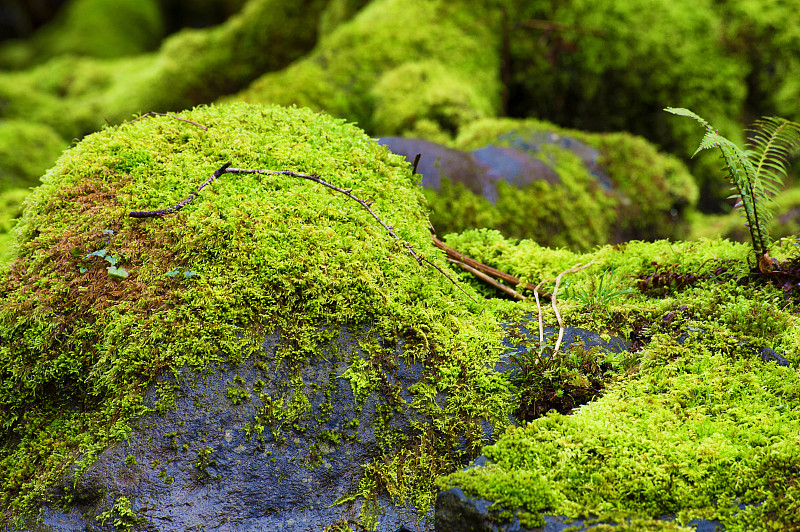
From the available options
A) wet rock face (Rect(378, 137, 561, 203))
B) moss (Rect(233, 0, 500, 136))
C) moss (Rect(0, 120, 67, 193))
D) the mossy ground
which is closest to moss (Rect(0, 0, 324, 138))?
moss (Rect(0, 120, 67, 193))

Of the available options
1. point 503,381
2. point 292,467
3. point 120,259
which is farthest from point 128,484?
point 503,381

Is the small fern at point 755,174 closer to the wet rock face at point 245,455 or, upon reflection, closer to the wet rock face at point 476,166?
the wet rock face at point 245,455

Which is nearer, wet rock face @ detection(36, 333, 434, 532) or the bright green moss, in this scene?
wet rock face @ detection(36, 333, 434, 532)

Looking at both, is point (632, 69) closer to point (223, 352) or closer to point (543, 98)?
point (543, 98)

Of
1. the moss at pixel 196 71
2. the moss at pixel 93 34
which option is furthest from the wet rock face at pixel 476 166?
the moss at pixel 93 34

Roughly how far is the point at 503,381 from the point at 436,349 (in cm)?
33

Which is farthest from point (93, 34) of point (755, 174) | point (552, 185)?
point (755, 174)

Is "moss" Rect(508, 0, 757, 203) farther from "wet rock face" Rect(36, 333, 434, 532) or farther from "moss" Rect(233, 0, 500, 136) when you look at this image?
"wet rock face" Rect(36, 333, 434, 532)

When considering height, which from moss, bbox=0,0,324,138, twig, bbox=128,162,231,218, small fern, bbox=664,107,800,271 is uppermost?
small fern, bbox=664,107,800,271

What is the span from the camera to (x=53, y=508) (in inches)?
79.4

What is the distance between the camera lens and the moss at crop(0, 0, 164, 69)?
584 inches

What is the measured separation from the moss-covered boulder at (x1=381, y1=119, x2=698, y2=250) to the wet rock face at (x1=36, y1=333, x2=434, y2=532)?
228 centimetres

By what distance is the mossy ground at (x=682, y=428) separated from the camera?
5.95ft

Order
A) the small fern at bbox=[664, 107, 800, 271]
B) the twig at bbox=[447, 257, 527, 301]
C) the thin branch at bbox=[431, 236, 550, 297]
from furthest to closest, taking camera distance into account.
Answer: the thin branch at bbox=[431, 236, 550, 297] < the twig at bbox=[447, 257, 527, 301] < the small fern at bbox=[664, 107, 800, 271]
